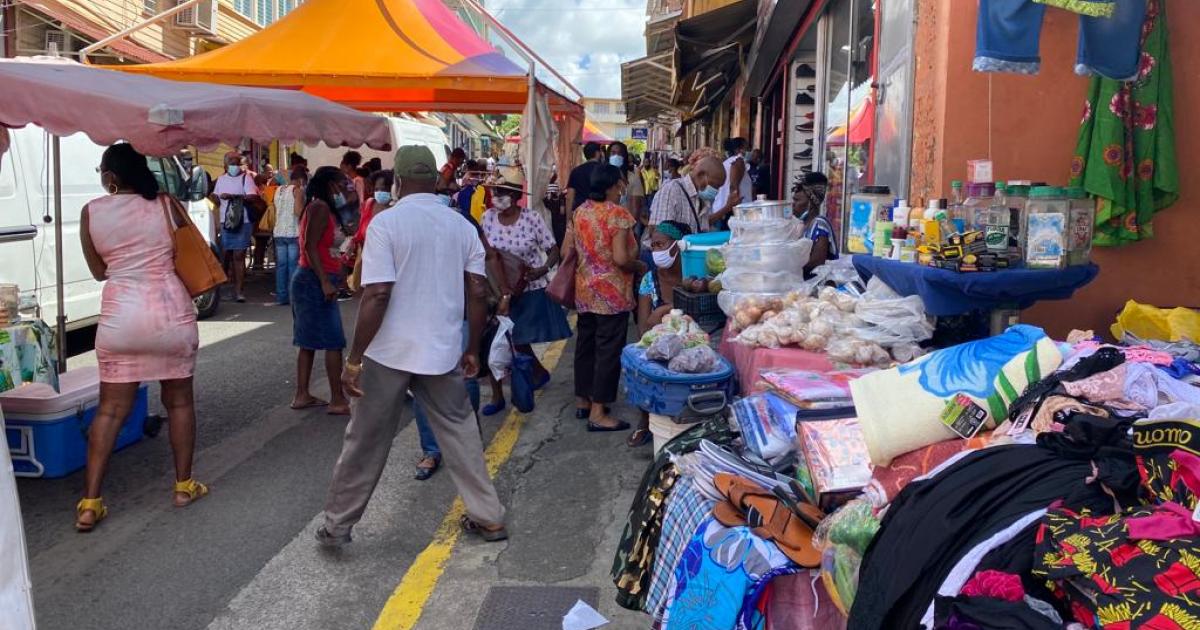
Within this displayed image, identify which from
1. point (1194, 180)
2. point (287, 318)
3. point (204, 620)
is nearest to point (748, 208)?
point (1194, 180)

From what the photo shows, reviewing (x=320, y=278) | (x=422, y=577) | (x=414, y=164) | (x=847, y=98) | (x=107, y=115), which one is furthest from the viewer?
(x=847, y=98)

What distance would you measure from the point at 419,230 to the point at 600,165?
233 centimetres

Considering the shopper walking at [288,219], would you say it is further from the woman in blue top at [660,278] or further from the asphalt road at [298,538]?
the woman in blue top at [660,278]

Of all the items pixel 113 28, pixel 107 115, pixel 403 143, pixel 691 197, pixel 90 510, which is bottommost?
pixel 90 510

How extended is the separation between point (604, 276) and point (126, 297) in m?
2.98

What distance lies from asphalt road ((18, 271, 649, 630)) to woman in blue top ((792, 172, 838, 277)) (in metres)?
1.95

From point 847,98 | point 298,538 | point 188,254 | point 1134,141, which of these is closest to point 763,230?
point 1134,141

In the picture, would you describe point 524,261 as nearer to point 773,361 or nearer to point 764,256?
point 764,256

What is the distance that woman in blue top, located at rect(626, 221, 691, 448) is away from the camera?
22.8ft

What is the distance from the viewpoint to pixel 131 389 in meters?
5.05

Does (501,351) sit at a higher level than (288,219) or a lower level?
lower

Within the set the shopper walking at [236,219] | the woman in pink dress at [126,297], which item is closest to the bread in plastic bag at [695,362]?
the woman in pink dress at [126,297]

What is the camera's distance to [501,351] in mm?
6309

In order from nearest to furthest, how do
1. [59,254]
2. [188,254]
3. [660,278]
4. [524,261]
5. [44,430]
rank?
[188,254], [44,430], [59,254], [524,261], [660,278]
